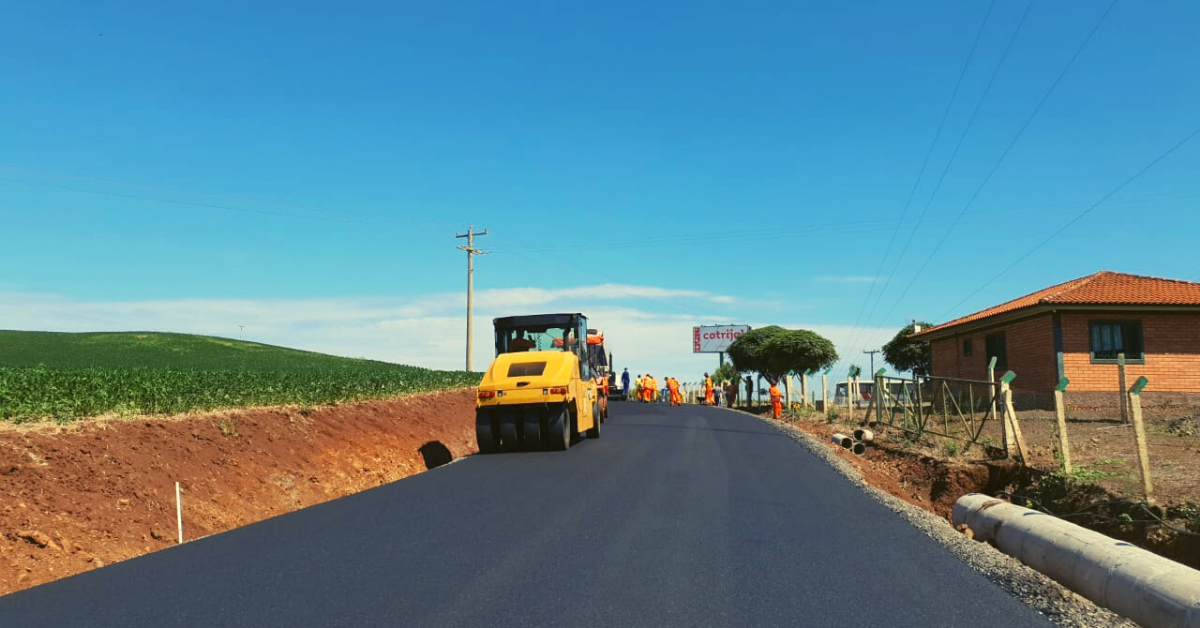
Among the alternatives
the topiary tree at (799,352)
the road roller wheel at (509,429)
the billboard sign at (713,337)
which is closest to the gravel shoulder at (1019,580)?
the road roller wheel at (509,429)

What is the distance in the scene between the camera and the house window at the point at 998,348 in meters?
28.6

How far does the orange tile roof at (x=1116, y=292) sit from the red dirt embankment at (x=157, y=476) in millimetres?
20180

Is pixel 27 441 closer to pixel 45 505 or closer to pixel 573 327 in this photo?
pixel 45 505

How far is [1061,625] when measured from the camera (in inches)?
215

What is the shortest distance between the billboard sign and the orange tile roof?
6286 cm

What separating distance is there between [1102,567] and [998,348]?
25.1 metres

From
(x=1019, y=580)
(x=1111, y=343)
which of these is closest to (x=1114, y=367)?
(x=1111, y=343)

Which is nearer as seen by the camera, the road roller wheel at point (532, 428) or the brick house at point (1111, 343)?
the road roller wheel at point (532, 428)

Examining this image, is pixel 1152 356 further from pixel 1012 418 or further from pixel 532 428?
pixel 532 428

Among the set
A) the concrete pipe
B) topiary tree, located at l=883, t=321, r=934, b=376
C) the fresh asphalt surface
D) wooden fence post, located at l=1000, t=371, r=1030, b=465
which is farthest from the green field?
topiary tree, located at l=883, t=321, r=934, b=376

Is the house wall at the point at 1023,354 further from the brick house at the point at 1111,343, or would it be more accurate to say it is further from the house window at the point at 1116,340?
the house window at the point at 1116,340

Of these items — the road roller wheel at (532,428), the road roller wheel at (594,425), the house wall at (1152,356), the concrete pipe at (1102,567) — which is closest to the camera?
the concrete pipe at (1102,567)

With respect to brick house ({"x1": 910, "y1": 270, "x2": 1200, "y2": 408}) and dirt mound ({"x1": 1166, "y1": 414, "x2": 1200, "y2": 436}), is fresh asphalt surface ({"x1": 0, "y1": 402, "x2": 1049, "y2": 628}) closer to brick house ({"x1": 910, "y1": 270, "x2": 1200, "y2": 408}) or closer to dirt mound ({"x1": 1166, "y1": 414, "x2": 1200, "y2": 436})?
dirt mound ({"x1": 1166, "y1": 414, "x2": 1200, "y2": 436})

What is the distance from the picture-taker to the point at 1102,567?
6.27m
